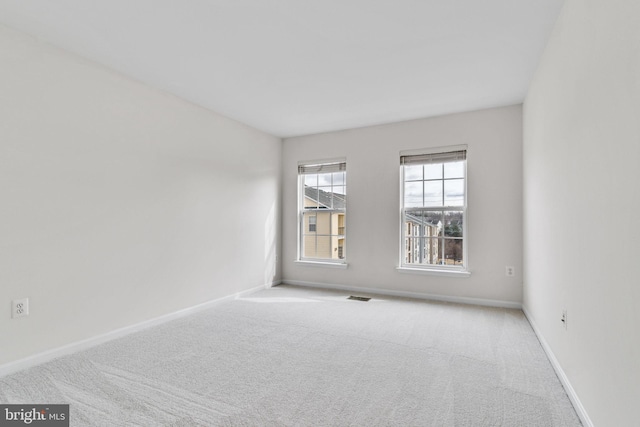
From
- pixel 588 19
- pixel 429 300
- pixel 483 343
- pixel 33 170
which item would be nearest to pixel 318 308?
pixel 429 300

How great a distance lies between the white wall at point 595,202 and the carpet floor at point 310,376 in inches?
16.5

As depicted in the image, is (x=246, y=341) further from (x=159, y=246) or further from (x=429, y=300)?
(x=429, y=300)

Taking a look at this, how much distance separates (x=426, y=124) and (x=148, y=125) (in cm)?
340

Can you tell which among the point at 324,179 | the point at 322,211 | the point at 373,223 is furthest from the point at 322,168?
the point at 373,223

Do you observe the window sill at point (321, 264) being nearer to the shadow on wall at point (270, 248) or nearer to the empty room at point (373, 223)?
the shadow on wall at point (270, 248)

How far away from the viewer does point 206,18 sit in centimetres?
224

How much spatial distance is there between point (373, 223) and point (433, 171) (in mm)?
1105

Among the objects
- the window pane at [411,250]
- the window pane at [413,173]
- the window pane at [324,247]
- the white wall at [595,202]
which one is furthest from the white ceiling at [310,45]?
the window pane at [324,247]

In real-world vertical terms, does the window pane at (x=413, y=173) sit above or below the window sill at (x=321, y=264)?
above

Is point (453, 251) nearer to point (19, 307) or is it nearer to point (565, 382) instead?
point (565, 382)

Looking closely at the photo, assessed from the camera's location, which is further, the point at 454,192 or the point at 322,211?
the point at 322,211

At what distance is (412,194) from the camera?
15.0ft

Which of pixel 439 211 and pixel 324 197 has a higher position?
pixel 324 197

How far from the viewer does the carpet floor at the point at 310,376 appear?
182 cm
